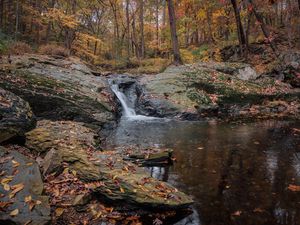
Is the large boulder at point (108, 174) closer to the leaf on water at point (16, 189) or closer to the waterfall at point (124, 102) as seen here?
the leaf on water at point (16, 189)

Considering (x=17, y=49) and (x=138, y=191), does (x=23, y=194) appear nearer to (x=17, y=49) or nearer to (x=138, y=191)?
(x=138, y=191)

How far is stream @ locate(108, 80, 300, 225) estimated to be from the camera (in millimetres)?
4621

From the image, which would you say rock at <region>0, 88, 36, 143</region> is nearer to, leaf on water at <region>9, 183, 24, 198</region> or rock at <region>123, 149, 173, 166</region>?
leaf on water at <region>9, 183, 24, 198</region>

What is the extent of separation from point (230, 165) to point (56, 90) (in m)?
6.94

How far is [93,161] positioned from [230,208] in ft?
8.44

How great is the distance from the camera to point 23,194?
402 cm

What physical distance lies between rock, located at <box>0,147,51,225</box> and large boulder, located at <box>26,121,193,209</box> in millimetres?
555

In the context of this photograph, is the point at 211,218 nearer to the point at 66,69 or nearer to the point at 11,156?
the point at 11,156

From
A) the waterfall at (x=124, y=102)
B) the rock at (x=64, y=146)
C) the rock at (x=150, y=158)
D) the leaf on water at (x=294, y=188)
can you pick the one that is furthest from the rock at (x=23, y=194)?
the waterfall at (x=124, y=102)

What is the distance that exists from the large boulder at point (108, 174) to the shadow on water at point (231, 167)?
511 millimetres

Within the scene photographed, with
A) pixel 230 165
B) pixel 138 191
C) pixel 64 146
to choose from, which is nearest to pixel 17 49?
pixel 64 146

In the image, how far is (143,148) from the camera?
781 centimetres

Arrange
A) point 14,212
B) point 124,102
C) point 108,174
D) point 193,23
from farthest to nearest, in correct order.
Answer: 1. point 193,23
2. point 124,102
3. point 108,174
4. point 14,212

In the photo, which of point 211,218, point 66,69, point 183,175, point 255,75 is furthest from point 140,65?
point 211,218
